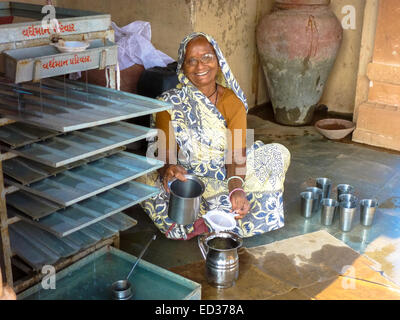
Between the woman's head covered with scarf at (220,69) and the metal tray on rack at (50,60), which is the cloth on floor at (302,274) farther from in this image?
the metal tray on rack at (50,60)

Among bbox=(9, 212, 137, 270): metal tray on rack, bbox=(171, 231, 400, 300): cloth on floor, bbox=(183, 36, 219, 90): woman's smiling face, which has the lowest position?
bbox=(171, 231, 400, 300): cloth on floor

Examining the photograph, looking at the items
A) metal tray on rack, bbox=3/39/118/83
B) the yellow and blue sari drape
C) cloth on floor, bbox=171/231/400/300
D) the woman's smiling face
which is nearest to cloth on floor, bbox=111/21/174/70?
the yellow and blue sari drape

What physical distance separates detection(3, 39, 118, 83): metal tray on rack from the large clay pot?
123 inches

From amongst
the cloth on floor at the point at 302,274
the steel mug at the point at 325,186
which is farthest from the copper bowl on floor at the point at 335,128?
the cloth on floor at the point at 302,274

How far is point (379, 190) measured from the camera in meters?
4.11

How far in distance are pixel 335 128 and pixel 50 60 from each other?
3838 mm

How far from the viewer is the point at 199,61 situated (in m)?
3.05

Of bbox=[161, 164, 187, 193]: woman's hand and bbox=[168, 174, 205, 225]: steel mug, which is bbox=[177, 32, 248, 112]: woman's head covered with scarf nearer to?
bbox=[161, 164, 187, 193]: woman's hand

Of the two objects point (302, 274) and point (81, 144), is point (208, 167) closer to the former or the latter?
point (302, 274)

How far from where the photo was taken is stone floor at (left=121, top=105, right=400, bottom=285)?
319 cm

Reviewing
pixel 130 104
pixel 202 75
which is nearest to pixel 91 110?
pixel 130 104

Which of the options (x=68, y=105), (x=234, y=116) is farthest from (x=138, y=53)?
(x=68, y=105)

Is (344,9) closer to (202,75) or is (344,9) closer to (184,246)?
(202,75)

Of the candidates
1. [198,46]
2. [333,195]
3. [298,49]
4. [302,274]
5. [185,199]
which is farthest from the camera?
[298,49]
